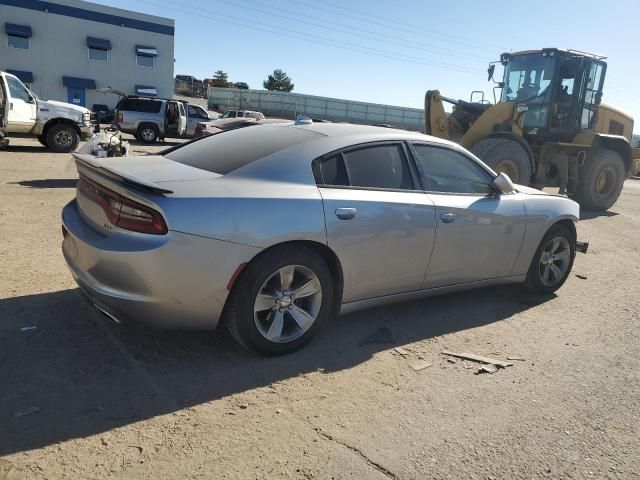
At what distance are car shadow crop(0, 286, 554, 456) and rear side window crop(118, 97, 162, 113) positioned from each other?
19.1 m

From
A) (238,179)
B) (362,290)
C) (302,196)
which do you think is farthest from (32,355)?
(362,290)

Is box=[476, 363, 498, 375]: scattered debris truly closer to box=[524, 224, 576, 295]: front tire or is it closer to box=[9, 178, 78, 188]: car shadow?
box=[524, 224, 576, 295]: front tire

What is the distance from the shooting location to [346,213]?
3592mm

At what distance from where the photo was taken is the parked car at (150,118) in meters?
21.5

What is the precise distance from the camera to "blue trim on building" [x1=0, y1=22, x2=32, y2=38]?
3350cm

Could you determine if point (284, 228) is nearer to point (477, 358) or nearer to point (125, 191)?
point (125, 191)

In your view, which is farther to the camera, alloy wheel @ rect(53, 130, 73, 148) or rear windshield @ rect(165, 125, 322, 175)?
alloy wheel @ rect(53, 130, 73, 148)

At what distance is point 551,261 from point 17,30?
38.3 m

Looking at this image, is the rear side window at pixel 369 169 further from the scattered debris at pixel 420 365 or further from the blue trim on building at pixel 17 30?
the blue trim on building at pixel 17 30

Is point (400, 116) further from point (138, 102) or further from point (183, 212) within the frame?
point (183, 212)

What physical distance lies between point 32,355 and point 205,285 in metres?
1.22

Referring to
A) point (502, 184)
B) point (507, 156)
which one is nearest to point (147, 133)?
point (507, 156)

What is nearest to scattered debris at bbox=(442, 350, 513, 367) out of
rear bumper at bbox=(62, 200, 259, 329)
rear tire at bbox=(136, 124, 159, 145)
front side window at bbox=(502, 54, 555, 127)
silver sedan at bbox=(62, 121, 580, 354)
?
silver sedan at bbox=(62, 121, 580, 354)

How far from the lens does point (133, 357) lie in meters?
3.36
